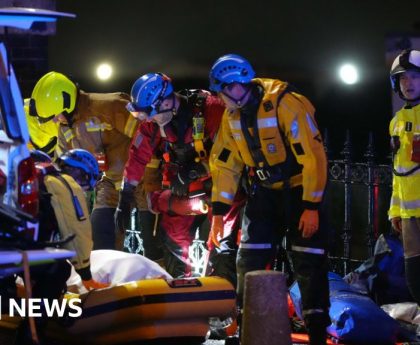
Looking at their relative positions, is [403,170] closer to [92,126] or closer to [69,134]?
[92,126]

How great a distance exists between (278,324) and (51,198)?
62.0 inches

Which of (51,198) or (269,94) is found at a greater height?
(269,94)

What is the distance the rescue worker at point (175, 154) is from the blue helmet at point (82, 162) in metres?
1.20

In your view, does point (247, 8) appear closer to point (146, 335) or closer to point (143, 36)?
point (143, 36)

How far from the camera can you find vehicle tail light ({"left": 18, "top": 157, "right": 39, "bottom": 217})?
619cm

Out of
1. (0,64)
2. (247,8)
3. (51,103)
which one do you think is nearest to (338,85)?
(247,8)

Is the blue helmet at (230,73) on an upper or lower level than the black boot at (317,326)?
upper

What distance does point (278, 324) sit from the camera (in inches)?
246

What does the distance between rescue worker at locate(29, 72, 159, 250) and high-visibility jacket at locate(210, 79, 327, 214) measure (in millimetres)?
1911

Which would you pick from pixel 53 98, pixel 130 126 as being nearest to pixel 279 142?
pixel 130 126

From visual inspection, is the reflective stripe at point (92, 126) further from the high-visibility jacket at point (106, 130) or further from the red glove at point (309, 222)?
the red glove at point (309, 222)

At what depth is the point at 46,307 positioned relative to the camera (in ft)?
22.0

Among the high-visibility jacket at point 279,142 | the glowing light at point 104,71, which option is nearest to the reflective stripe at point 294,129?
the high-visibility jacket at point 279,142

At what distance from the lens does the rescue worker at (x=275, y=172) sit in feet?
23.0
